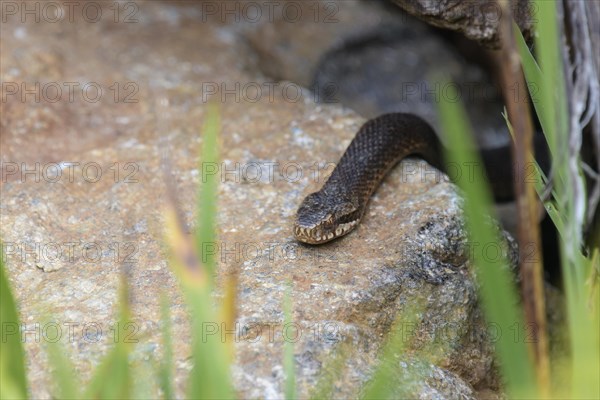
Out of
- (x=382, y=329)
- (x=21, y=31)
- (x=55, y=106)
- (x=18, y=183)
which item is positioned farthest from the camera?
(x=21, y=31)

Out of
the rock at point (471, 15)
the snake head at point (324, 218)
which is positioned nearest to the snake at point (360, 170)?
the snake head at point (324, 218)

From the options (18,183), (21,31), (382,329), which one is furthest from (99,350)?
(21,31)

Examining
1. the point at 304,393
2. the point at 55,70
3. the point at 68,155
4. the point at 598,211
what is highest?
Answer: the point at 55,70

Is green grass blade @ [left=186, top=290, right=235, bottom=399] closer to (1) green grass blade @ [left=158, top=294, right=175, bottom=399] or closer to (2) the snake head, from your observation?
(1) green grass blade @ [left=158, top=294, right=175, bottom=399]

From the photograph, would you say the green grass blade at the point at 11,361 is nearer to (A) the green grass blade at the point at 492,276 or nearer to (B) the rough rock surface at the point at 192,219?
(B) the rough rock surface at the point at 192,219

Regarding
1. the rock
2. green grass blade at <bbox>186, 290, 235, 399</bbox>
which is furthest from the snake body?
green grass blade at <bbox>186, 290, 235, 399</bbox>

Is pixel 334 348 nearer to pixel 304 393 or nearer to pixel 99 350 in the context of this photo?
pixel 304 393
